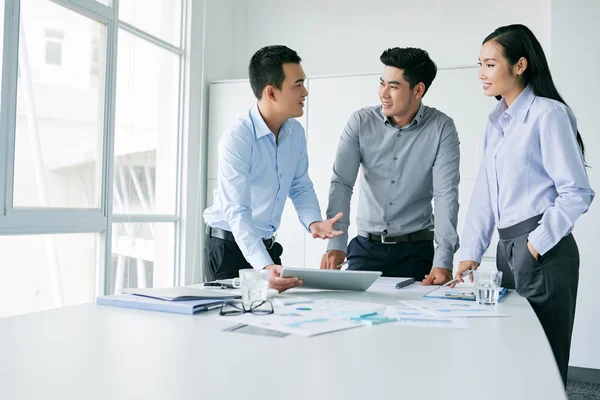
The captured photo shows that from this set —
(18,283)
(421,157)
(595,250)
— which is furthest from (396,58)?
(18,283)

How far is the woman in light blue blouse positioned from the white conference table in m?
0.63

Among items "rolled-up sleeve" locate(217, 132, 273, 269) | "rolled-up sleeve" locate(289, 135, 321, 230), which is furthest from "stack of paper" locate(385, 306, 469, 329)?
"rolled-up sleeve" locate(289, 135, 321, 230)

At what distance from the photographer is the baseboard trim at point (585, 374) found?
3.95 m

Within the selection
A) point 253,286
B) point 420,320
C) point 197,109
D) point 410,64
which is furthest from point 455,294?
Answer: point 197,109

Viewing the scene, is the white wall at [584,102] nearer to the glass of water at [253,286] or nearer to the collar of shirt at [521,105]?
Result: the collar of shirt at [521,105]

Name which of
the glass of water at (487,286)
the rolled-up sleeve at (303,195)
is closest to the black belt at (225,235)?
the rolled-up sleeve at (303,195)

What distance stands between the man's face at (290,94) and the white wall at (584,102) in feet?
7.14

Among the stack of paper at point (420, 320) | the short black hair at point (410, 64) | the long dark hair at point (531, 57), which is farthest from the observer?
the short black hair at point (410, 64)

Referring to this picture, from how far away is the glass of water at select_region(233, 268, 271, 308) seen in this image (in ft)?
5.04

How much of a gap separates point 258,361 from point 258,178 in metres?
1.66

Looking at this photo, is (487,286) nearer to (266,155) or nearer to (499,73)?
(499,73)

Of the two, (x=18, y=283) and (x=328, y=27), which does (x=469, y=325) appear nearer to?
(x=18, y=283)

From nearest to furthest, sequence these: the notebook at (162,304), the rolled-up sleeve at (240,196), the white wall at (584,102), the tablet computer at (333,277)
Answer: the notebook at (162,304)
the tablet computer at (333,277)
the rolled-up sleeve at (240,196)
the white wall at (584,102)

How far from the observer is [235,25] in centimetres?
537
